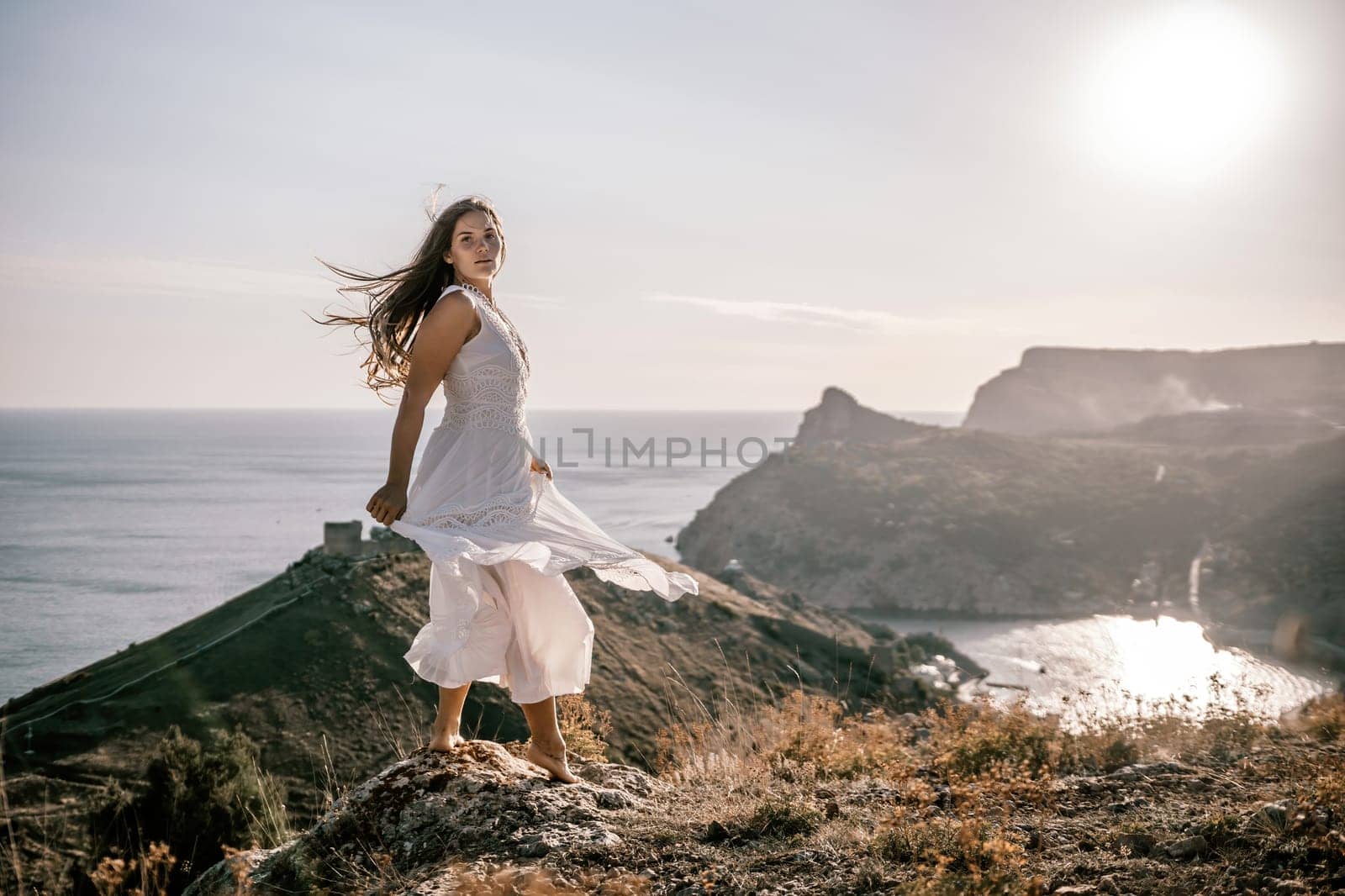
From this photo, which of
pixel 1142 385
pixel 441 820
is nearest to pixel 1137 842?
pixel 441 820

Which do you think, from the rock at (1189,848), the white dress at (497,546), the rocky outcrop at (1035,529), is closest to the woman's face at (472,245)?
the white dress at (497,546)

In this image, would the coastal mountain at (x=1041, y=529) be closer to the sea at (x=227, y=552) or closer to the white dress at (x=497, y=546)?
the sea at (x=227, y=552)

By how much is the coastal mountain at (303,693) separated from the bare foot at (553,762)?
545cm

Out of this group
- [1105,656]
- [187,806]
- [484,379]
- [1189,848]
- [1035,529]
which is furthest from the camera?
[1035,529]

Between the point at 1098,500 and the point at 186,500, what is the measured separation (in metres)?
89.1

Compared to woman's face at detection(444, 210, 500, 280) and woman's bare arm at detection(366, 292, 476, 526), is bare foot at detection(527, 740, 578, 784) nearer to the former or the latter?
woman's bare arm at detection(366, 292, 476, 526)

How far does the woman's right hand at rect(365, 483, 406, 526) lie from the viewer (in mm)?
3264

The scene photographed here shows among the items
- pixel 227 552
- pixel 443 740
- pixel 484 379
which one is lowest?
pixel 227 552

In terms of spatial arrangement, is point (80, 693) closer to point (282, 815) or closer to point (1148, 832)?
point (282, 815)

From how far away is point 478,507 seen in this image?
3.42 m

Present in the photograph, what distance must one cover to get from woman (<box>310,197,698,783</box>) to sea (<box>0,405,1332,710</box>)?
429 cm

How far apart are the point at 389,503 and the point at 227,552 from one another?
6625 centimetres

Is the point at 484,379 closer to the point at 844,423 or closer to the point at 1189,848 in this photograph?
the point at 1189,848

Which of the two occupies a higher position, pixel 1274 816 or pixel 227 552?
pixel 1274 816
